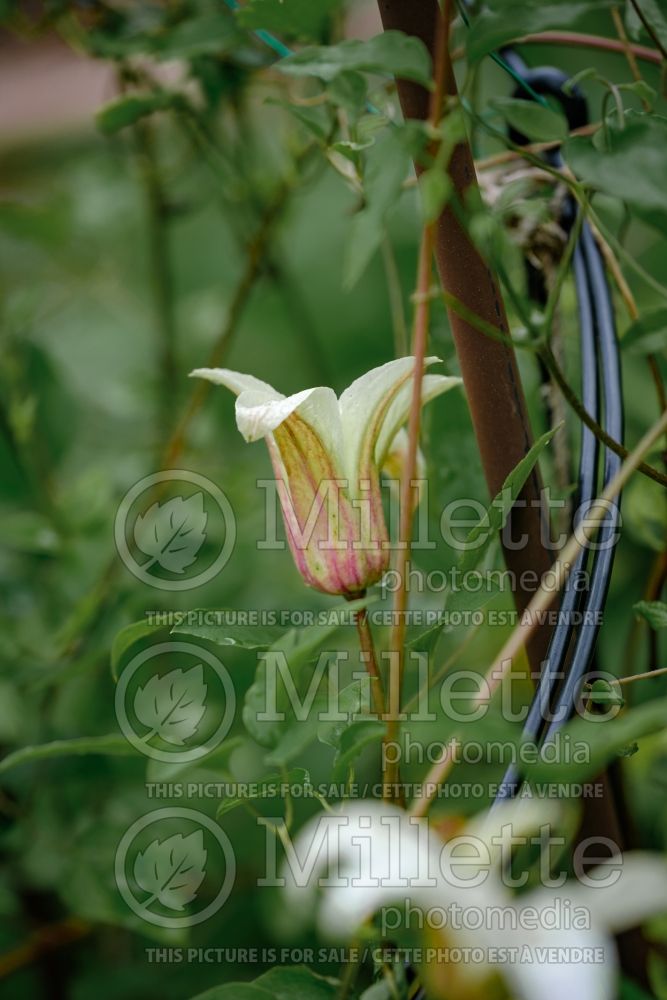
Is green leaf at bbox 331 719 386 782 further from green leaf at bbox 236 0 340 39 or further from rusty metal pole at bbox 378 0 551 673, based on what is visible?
green leaf at bbox 236 0 340 39

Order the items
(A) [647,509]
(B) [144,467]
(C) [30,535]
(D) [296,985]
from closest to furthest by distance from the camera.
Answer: (D) [296,985], (A) [647,509], (C) [30,535], (B) [144,467]

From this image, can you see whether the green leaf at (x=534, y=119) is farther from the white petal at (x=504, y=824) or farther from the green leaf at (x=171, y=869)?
the green leaf at (x=171, y=869)

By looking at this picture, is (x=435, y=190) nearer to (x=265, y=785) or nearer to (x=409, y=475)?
(x=409, y=475)

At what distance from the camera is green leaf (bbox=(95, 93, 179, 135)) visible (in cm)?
60

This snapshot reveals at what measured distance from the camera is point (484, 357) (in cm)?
37

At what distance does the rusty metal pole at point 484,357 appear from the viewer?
350mm

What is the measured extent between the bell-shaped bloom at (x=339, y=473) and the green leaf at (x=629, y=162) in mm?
93

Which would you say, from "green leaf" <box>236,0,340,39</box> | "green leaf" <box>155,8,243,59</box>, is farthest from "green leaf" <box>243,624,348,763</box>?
"green leaf" <box>155,8,243,59</box>

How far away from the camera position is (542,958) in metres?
0.24

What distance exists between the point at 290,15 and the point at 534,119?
0.10 metres

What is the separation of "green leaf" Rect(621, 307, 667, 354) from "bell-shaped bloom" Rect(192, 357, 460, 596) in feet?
0.33

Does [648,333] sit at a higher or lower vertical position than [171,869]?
higher

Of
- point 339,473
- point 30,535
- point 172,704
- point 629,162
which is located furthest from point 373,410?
point 30,535

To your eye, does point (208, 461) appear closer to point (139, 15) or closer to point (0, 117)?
point (139, 15)
